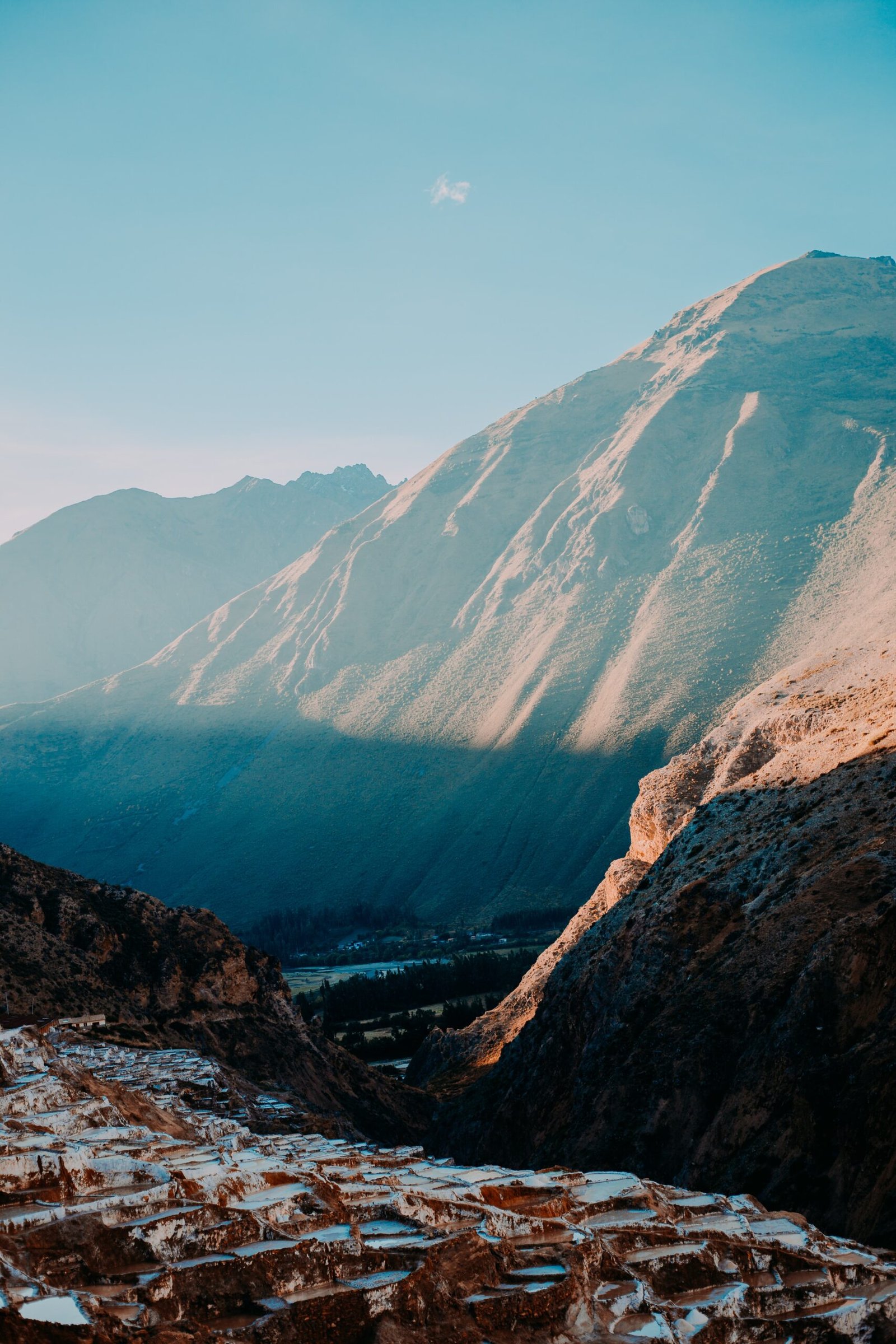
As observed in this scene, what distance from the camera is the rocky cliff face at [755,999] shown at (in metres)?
18.3

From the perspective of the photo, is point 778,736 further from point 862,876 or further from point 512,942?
point 512,942

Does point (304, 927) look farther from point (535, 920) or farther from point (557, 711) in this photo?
point (557, 711)

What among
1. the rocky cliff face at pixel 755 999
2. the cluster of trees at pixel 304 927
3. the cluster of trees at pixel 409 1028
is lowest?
the cluster of trees at pixel 304 927

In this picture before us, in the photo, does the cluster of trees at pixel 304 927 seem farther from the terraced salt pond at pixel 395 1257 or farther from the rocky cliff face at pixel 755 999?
the terraced salt pond at pixel 395 1257

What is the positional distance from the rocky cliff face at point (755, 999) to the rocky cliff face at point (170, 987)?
7932 millimetres

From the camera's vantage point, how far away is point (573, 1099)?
91.6ft

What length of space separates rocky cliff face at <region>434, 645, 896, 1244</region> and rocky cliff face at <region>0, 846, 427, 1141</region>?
793 cm

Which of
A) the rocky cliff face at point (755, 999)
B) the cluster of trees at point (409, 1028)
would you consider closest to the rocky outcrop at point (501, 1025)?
the rocky cliff face at point (755, 999)

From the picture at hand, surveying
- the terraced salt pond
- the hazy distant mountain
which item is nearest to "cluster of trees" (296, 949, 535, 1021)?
the hazy distant mountain

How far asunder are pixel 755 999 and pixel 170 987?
91.7 ft

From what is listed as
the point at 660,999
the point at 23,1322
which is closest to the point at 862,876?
the point at 660,999

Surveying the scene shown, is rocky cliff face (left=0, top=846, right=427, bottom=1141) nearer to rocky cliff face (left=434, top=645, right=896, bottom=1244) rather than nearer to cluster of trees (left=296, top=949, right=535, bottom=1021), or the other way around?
rocky cliff face (left=434, top=645, right=896, bottom=1244)

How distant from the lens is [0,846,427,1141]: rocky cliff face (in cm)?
3959

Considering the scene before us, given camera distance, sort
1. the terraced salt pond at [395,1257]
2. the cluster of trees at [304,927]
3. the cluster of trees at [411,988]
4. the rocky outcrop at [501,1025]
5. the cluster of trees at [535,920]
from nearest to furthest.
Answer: the terraced salt pond at [395,1257], the rocky outcrop at [501,1025], the cluster of trees at [411,988], the cluster of trees at [535,920], the cluster of trees at [304,927]
